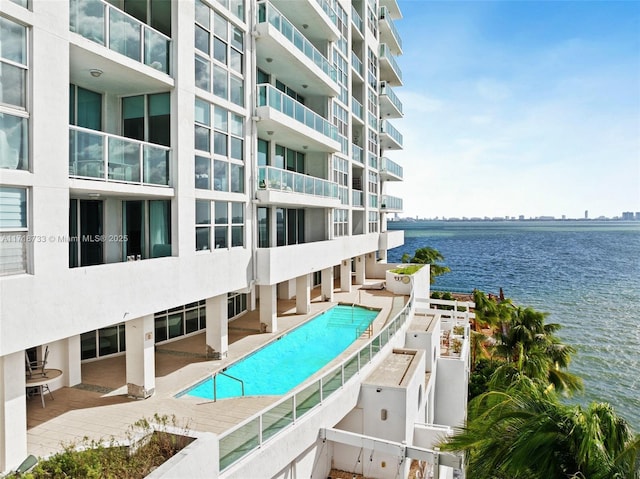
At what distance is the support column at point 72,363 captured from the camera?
13.4 metres

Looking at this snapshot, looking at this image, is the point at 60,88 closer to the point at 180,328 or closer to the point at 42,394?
the point at 42,394

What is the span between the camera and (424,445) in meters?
15.6

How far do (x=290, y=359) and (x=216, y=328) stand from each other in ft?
9.58

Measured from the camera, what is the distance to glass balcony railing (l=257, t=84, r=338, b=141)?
18.2m

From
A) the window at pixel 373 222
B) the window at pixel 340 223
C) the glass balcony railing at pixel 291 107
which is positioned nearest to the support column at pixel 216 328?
the glass balcony railing at pixel 291 107

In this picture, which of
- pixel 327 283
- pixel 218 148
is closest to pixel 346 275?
pixel 327 283

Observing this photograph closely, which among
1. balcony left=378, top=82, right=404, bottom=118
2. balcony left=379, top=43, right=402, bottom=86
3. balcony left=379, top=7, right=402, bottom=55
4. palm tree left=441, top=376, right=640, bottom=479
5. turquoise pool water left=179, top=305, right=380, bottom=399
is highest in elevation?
balcony left=379, top=7, right=402, bottom=55

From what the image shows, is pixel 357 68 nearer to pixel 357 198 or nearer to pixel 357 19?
pixel 357 19

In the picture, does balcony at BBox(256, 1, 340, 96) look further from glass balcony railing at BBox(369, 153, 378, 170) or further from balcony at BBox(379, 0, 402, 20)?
balcony at BBox(379, 0, 402, 20)

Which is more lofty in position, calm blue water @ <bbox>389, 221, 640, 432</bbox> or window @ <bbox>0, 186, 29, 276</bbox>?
window @ <bbox>0, 186, 29, 276</bbox>

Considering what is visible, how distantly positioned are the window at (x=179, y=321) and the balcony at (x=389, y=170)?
2422 centimetres

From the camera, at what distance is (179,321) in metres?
18.7

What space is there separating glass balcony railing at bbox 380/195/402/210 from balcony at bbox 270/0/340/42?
16.8m

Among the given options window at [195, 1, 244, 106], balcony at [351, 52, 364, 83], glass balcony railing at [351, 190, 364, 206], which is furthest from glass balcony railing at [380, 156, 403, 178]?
window at [195, 1, 244, 106]
